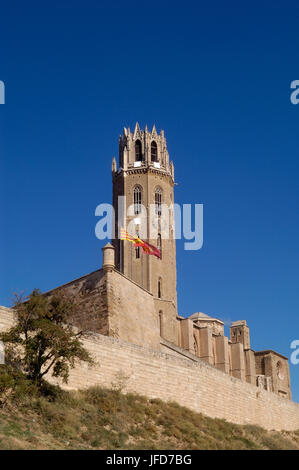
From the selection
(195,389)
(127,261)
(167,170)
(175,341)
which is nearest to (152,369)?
(195,389)

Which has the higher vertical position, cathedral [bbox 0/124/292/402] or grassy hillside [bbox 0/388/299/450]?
cathedral [bbox 0/124/292/402]

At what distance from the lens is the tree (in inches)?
747

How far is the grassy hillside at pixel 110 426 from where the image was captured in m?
16.6

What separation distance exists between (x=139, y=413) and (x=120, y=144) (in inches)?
1761

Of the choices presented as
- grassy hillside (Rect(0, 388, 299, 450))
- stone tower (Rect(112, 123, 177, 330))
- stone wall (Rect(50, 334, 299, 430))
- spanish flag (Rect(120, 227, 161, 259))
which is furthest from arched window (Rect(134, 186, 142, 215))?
grassy hillside (Rect(0, 388, 299, 450))

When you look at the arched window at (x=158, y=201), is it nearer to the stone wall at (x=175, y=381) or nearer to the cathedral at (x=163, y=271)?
the cathedral at (x=163, y=271)

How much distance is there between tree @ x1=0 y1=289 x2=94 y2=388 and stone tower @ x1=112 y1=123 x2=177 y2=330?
3501 centimetres

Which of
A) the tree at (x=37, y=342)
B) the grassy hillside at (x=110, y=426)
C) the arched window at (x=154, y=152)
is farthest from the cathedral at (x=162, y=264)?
the tree at (x=37, y=342)

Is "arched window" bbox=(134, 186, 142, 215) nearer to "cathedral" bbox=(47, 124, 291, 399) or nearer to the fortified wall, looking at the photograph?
"cathedral" bbox=(47, 124, 291, 399)

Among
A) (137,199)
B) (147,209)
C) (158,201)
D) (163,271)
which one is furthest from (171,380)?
(158,201)

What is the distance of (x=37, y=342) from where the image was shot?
19.1m

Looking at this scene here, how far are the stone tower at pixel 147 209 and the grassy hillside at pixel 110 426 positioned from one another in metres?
30.4

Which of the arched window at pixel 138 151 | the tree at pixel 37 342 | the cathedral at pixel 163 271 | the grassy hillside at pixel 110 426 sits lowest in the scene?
the grassy hillside at pixel 110 426
